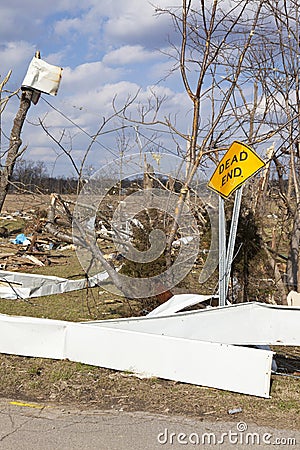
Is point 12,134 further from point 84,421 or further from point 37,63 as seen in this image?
point 84,421

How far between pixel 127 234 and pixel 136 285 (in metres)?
Answer: 0.78

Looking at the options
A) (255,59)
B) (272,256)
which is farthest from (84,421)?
(255,59)

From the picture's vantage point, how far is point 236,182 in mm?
6141

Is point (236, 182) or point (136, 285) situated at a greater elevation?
point (236, 182)

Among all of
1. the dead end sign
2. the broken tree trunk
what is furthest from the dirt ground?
the broken tree trunk

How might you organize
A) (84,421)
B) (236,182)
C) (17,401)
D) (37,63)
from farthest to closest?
(37,63)
(236,182)
(17,401)
(84,421)

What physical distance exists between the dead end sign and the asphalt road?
2.56 m

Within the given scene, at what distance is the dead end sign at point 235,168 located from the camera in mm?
5980

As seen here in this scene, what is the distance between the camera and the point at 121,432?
433 centimetres

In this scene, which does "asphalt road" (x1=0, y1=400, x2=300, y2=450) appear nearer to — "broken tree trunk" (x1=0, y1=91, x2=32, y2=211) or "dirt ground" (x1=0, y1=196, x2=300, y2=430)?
"dirt ground" (x1=0, y1=196, x2=300, y2=430)

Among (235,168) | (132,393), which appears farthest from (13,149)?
(132,393)

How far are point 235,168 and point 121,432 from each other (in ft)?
10.3

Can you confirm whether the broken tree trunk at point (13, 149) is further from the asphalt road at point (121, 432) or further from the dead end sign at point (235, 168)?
the asphalt road at point (121, 432)

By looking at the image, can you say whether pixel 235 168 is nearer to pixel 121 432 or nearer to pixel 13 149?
pixel 121 432
